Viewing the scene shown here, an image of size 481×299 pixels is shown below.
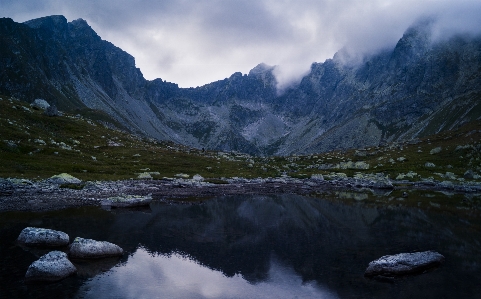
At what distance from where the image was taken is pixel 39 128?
89.6m

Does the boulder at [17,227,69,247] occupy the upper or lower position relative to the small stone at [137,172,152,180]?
lower

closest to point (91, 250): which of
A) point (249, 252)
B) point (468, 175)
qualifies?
point (249, 252)

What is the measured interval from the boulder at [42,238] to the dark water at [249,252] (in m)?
0.77

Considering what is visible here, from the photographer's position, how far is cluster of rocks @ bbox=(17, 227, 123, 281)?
1767 cm

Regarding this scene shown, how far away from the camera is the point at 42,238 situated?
22844mm

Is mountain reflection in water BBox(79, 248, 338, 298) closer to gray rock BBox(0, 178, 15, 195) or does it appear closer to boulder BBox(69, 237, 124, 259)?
boulder BBox(69, 237, 124, 259)

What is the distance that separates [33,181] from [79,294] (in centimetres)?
4189

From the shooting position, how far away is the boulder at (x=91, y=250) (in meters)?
21.3

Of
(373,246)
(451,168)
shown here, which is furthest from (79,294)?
(451,168)

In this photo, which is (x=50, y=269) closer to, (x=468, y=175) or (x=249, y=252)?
(x=249, y=252)

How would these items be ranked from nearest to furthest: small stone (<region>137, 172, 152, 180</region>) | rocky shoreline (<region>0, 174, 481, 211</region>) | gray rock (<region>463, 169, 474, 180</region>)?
rocky shoreline (<region>0, 174, 481, 211</region>) < small stone (<region>137, 172, 152, 180</region>) < gray rock (<region>463, 169, 474, 180</region>)

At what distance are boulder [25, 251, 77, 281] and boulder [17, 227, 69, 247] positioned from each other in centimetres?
460

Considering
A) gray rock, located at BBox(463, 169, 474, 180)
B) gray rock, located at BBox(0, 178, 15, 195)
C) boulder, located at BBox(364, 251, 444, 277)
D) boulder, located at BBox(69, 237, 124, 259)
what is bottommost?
gray rock, located at BBox(463, 169, 474, 180)

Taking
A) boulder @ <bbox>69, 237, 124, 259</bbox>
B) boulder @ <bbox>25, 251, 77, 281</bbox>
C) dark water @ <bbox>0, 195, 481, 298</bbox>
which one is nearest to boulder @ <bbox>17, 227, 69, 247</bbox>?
dark water @ <bbox>0, 195, 481, 298</bbox>
